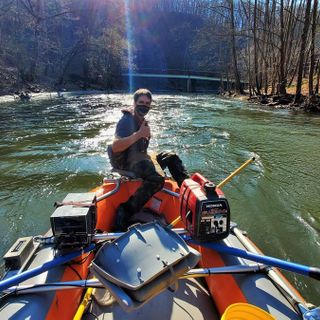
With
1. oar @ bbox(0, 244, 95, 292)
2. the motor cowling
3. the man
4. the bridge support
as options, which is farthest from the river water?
the bridge support

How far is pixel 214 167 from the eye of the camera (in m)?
7.67

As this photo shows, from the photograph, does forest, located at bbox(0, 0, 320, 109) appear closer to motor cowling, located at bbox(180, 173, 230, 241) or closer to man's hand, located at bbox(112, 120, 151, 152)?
man's hand, located at bbox(112, 120, 151, 152)

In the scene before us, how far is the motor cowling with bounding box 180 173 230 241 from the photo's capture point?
2533 millimetres

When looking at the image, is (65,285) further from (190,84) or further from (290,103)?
(190,84)

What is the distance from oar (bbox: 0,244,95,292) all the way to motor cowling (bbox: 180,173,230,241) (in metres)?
0.82

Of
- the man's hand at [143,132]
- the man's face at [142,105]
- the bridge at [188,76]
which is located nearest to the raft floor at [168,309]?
the man's hand at [143,132]

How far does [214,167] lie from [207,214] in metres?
5.21

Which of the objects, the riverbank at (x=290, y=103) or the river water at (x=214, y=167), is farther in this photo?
the riverbank at (x=290, y=103)

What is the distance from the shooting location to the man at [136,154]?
3.67 metres

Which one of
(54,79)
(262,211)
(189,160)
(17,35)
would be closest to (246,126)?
(189,160)

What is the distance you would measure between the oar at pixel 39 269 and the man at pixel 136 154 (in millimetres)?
1101

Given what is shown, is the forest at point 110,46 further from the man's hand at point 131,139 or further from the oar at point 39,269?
the oar at point 39,269

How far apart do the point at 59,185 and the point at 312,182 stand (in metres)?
4.86

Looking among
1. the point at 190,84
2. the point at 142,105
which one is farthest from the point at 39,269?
the point at 190,84
